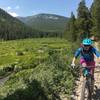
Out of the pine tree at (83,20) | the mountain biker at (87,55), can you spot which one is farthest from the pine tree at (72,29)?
the mountain biker at (87,55)

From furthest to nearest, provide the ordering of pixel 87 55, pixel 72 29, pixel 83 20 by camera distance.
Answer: pixel 72 29 → pixel 83 20 → pixel 87 55

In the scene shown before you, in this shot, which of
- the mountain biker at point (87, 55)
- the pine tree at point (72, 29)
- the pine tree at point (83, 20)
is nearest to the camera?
the mountain biker at point (87, 55)

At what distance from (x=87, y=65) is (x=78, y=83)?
3653mm

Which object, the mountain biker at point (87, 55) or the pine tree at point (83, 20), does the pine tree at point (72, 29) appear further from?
the mountain biker at point (87, 55)

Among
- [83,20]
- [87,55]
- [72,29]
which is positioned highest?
[83,20]

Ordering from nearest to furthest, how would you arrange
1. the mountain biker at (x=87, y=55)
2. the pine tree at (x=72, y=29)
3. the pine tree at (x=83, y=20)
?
1. the mountain biker at (x=87, y=55)
2. the pine tree at (x=83, y=20)
3. the pine tree at (x=72, y=29)

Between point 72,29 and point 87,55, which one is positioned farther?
point 72,29

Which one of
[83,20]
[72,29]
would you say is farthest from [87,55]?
[72,29]

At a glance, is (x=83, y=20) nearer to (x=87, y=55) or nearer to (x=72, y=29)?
(x=72, y=29)

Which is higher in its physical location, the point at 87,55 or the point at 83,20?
the point at 83,20

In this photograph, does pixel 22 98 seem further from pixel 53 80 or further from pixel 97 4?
pixel 97 4

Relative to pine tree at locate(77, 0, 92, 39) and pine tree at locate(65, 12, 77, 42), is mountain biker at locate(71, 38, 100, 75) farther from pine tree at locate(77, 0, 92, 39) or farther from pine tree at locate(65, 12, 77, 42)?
pine tree at locate(65, 12, 77, 42)

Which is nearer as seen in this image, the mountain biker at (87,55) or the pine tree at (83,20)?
the mountain biker at (87,55)

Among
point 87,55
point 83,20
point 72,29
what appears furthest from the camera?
point 72,29
